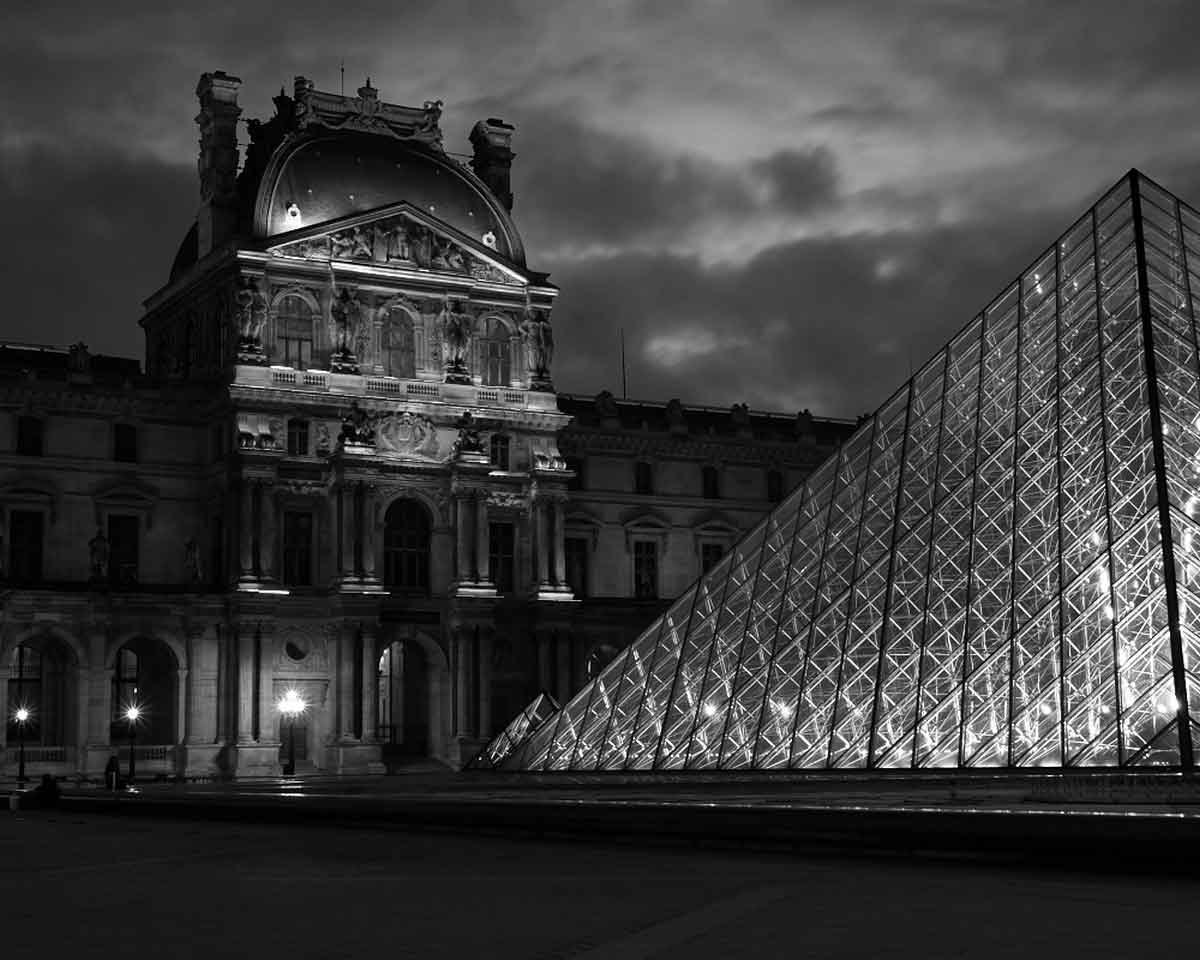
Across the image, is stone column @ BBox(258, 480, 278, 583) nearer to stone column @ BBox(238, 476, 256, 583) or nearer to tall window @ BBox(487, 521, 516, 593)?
stone column @ BBox(238, 476, 256, 583)

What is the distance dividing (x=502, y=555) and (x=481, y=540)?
7.90 feet

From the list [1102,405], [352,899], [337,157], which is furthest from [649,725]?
[337,157]

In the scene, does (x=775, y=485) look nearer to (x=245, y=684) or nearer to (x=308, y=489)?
(x=308, y=489)

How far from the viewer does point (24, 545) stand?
55.3 metres

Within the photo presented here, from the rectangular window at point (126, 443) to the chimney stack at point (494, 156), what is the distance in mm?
15592

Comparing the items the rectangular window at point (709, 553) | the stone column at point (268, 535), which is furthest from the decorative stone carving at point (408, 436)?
the rectangular window at point (709, 553)

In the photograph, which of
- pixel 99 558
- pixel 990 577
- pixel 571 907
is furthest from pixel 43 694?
pixel 571 907

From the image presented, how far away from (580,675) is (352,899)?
46.6 metres

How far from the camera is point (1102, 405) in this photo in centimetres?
2873

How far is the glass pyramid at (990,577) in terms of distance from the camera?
2525cm

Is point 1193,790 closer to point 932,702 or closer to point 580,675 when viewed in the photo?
point 932,702

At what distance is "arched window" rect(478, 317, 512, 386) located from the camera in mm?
61375

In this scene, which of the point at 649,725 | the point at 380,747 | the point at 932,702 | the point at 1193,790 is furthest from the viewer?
the point at 380,747

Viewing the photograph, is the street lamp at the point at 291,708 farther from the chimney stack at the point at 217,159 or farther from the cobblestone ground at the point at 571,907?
the cobblestone ground at the point at 571,907
